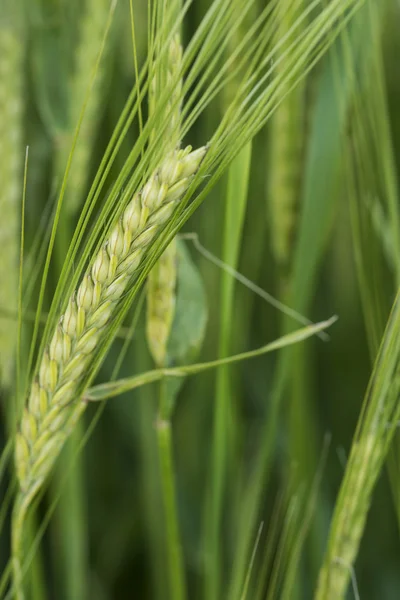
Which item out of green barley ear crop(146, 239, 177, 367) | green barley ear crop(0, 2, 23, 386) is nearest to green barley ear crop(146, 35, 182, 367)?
green barley ear crop(146, 239, 177, 367)

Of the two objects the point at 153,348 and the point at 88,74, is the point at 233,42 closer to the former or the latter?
the point at 88,74

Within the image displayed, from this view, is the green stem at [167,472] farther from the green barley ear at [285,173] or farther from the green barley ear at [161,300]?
the green barley ear at [285,173]

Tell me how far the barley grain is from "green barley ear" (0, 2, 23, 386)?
126 mm

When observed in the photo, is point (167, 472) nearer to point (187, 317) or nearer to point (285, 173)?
point (187, 317)

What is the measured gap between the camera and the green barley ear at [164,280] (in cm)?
28

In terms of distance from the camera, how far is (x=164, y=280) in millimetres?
342

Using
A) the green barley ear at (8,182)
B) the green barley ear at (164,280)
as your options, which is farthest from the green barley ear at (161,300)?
the green barley ear at (8,182)

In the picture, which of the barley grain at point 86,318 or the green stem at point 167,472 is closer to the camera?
the barley grain at point 86,318

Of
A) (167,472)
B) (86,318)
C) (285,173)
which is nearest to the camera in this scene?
(86,318)

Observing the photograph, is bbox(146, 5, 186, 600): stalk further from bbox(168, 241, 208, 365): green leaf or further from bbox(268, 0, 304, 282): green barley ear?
bbox(268, 0, 304, 282): green barley ear

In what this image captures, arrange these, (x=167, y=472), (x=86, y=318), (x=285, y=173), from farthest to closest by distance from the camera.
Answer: (x=285, y=173)
(x=167, y=472)
(x=86, y=318)

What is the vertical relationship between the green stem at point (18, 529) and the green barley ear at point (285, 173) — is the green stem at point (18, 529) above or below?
below

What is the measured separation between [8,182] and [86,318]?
19 cm

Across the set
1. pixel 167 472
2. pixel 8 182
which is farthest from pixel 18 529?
pixel 8 182
